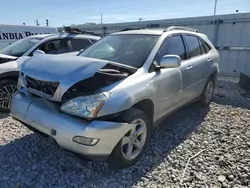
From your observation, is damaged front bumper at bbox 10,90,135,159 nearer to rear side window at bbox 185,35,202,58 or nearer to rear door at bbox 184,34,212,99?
rear door at bbox 184,34,212,99

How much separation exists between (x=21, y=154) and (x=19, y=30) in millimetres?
6829

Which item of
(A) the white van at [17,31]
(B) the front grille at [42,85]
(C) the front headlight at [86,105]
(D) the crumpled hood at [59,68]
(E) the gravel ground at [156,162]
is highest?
(A) the white van at [17,31]

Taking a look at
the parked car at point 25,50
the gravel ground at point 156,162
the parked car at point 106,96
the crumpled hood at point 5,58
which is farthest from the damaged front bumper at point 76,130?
the crumpled hood at point 5,58

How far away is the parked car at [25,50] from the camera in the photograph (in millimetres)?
4660

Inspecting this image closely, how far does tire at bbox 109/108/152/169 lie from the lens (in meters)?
2.64

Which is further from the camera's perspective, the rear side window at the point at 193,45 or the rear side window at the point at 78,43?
the rear side window at the point at 78,43

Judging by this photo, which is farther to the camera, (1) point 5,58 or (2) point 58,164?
(1) point 5,58

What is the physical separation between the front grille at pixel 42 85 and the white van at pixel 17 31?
588 cm

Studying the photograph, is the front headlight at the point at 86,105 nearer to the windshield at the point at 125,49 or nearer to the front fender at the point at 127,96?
the front fender at the point at 127,96

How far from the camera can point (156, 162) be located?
10.0ft

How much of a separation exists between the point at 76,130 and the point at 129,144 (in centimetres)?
79

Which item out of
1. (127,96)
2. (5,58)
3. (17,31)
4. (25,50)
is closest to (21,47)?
(25,50)

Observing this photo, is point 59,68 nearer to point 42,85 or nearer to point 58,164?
point 42,85

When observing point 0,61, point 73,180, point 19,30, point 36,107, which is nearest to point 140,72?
point 36,107
